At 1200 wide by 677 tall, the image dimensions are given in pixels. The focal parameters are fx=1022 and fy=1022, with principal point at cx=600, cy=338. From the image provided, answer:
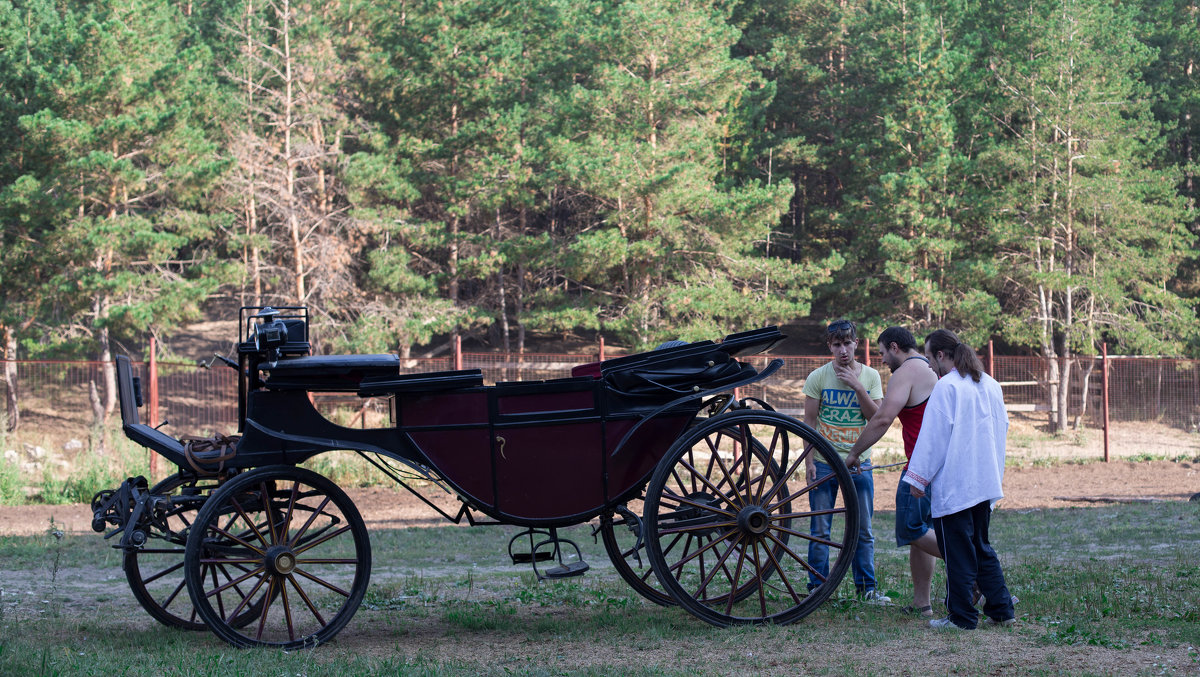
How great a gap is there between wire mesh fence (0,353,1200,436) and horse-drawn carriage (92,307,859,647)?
46.0ft

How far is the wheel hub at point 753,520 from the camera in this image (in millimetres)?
5859

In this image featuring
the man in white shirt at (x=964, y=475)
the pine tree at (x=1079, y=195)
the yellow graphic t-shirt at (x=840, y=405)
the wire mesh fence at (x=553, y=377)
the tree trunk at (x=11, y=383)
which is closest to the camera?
the man in white shirt at (x=964, y=475)

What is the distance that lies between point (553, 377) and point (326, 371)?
63.6 ft

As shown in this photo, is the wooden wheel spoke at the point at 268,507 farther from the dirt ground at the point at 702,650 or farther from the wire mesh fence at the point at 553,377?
the wire mesh fence at the point at 553,377

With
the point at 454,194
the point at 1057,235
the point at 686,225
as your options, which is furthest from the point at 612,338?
the point at 1057,235

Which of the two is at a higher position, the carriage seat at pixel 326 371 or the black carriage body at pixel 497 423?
the carriage seat at pixel 326 371

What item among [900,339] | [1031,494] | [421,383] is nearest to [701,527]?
[900,339]

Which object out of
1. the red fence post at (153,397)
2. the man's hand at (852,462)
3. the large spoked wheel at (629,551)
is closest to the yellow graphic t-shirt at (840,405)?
the man's hand at (852,462)

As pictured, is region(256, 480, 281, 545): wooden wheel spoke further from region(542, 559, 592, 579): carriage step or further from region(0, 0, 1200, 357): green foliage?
region(0, 0, 1200, 357): green foliage

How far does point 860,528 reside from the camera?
652 centimetres

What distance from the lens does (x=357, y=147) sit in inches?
1251

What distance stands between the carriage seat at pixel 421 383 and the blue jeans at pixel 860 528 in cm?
234

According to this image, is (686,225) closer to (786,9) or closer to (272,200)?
(272,200)

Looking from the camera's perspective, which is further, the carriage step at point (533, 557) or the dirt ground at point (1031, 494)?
the dirt ground at point (1031, 494)
